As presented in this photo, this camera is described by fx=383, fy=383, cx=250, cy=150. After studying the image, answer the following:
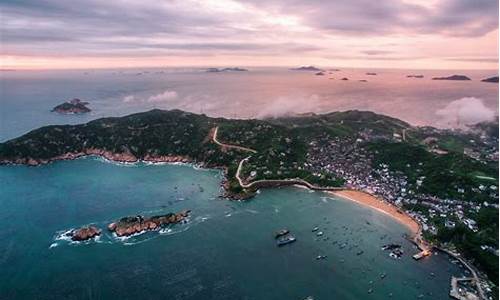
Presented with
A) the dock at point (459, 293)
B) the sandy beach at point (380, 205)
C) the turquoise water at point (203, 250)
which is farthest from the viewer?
the sandy beach at point (380, 205)

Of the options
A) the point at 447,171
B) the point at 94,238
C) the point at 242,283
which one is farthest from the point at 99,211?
the point at 447,171

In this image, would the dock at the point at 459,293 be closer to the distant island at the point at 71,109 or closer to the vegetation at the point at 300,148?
the vegetation at the point at 300,148

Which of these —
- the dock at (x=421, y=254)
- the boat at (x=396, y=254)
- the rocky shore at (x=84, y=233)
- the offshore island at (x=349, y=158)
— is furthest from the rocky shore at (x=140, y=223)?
the dock at (x=421, y=254)

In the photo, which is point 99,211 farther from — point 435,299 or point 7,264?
point 435,299

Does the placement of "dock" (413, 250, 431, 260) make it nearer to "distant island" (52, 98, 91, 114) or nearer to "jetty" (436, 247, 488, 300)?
"jetty" (436, 247, 488, 300)

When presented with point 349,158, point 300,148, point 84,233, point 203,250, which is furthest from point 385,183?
point 84,233

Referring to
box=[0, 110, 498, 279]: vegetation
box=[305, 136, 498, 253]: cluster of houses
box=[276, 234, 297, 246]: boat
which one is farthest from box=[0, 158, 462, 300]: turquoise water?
box=[0, 110, 498, 279]: vegetation

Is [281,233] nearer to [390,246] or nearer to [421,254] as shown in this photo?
[390,246]
